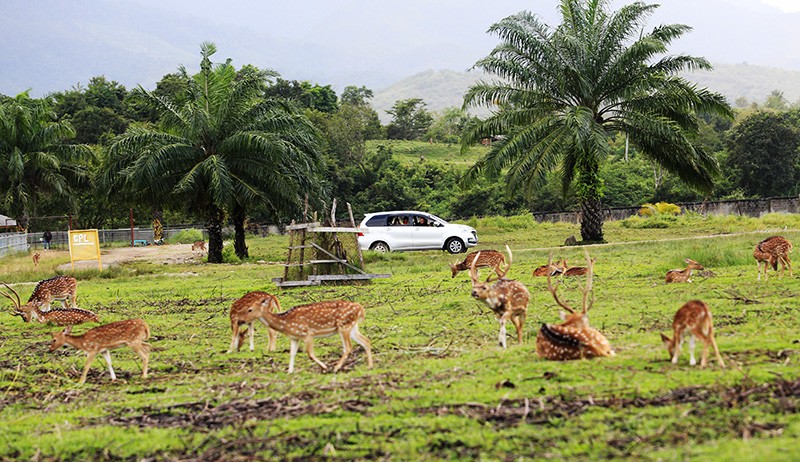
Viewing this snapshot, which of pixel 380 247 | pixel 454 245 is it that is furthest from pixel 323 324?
pixel 454 245

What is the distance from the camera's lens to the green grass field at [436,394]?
6.53m

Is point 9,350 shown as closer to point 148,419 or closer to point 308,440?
point 148,419

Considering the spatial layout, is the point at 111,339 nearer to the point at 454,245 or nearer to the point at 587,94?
the point at 454,245

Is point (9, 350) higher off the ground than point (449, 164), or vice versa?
point (449, 164)

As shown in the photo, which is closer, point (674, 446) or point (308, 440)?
point (674, 446)

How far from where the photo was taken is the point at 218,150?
3381 centimetres

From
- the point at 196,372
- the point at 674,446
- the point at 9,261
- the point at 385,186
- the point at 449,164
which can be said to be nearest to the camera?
the point at 674,446

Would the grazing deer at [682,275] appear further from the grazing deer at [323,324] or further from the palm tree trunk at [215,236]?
the palm tree trunk at [215,236]

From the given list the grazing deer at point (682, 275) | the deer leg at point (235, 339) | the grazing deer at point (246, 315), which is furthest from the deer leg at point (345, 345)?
the grazing deer at point (682, 275)

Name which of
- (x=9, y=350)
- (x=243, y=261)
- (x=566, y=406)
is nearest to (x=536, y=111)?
(x=243, y=261)

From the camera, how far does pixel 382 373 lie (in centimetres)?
912

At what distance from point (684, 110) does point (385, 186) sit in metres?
43.2

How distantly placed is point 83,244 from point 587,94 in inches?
694

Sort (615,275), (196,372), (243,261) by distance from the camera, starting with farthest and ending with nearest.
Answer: (243,261) < (615,275) < (196,372)
